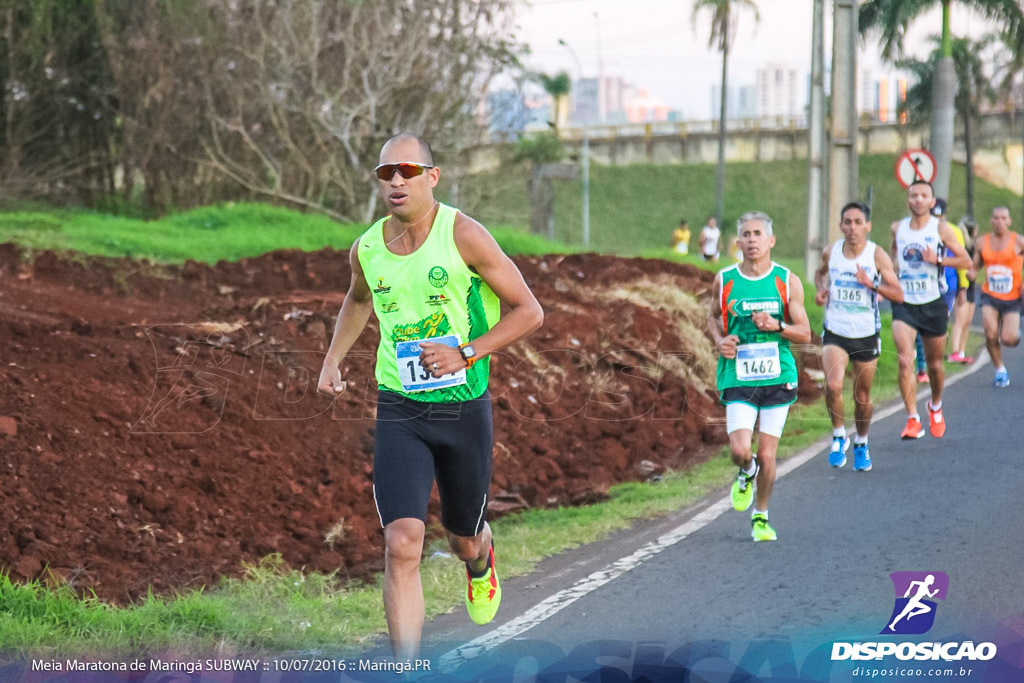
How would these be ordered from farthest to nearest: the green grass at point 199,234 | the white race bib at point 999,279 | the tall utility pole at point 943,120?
the tall utility pole at point 943,120, the green grass at point 199,234, the white race bib at point 999,279

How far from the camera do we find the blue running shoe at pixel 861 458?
10391mm

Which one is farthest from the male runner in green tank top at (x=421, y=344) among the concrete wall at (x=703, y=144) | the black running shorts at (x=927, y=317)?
the concrete wall at (x=703, y=144)

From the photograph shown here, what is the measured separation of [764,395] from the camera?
27.7 feet

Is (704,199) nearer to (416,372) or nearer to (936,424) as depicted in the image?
(936,424)

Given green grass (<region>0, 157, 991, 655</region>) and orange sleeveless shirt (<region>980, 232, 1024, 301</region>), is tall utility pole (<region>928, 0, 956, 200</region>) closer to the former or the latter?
green grass (<region>0, 157, 991, 655</region>)

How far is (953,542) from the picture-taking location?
7.80m

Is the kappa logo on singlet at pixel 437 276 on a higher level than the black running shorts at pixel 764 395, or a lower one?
higher

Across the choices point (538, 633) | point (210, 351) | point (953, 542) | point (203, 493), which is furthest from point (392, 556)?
point (210, 351)

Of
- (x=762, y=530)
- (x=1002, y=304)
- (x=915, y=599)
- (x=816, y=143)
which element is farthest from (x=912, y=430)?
(x=816, y=143)

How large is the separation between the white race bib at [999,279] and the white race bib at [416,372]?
1100cm

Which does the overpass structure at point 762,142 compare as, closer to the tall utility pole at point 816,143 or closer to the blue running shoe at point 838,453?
the tall utility pole at point 816,143

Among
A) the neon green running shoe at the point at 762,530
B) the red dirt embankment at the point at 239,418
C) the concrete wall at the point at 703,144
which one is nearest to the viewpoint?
the red dirt embankment at the point at 239,418

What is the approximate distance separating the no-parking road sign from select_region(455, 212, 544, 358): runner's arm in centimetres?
1635

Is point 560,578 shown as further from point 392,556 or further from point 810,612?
point 392,556
